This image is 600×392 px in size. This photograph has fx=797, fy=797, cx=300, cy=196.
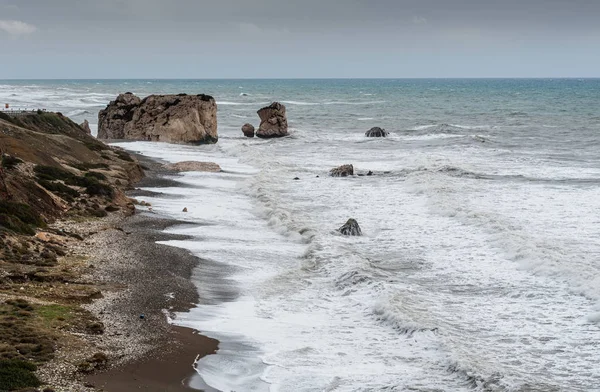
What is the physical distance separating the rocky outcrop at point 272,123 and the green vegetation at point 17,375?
53751mm

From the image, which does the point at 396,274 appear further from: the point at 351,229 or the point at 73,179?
the point at 73,179

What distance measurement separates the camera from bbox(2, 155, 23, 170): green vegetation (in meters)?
26.9

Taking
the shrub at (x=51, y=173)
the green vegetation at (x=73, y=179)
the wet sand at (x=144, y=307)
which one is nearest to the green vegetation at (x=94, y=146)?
the shrub at (x=51, y=173)

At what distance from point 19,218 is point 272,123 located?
148ft

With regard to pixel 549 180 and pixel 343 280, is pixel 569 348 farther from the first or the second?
pixel 549 180

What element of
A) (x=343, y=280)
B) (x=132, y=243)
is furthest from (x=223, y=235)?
(x=343, y=280)

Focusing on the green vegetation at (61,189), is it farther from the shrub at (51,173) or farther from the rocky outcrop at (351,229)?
the rocky outcrop at (351,229)

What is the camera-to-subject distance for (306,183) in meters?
40.4

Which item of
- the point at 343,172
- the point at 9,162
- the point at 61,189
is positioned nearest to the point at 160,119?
the point at 343,172

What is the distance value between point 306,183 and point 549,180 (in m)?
12.5

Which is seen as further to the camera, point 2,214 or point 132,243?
point 132,243

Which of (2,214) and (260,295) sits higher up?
(2,214)

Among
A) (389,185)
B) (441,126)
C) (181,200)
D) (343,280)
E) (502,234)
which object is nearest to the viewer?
(343,280)

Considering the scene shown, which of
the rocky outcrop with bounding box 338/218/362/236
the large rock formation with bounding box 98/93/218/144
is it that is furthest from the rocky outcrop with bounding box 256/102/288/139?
the rocky outcrop with bounding box 338/218/362/236
